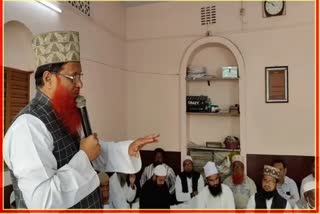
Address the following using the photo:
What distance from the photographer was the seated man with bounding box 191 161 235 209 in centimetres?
297

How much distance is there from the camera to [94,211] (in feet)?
3.95

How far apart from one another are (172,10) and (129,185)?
Result: 2478mm

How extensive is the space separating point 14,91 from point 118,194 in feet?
5.05

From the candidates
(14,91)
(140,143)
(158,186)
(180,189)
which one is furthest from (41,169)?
(180,189)

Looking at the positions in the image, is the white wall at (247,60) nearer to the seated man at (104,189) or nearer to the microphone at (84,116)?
the seated man at (104,189)

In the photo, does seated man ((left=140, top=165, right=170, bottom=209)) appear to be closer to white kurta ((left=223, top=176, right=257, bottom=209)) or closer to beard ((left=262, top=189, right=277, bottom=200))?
white kurta ((left=223, top=176, right=257, bottom=209))

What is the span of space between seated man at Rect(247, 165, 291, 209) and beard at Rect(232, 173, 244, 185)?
0.65 m

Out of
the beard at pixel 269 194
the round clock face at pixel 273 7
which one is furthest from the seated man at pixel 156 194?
the round clock face at pixel 273 7

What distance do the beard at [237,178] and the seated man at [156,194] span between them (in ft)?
2.59

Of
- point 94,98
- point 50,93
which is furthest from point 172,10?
point 50,93

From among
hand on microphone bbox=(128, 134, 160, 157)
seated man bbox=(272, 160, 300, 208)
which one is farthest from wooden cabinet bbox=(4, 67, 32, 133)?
seated man bbox=(272, 160, 300, 208)

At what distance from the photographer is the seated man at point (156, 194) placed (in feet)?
10.5

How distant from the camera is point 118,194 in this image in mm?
3209

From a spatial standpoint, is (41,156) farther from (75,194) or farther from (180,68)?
(180,68)
